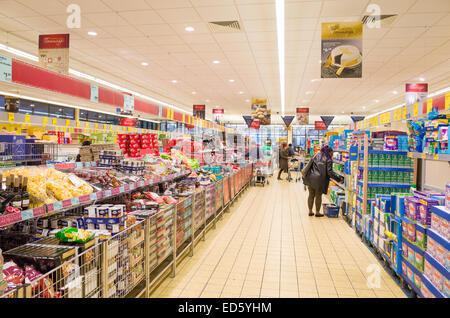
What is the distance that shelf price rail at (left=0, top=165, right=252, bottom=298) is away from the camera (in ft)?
6.44

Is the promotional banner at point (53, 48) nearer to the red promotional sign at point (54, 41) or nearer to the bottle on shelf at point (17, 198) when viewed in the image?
the red promotional sign at point (54, 41)

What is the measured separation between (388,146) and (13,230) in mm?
5110

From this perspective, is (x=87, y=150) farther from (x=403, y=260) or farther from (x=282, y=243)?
(x=403, y=260)

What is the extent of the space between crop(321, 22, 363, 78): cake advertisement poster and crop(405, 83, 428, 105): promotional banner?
6.95 m

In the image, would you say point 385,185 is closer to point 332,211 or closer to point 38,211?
point 332,211

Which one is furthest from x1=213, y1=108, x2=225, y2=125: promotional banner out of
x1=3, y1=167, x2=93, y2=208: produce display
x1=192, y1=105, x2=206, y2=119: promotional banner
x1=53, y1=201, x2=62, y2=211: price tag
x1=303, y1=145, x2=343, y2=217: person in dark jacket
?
x1=53, y1=201, x2=62, y2=211: price tag

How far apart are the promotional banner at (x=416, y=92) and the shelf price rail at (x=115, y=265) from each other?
10.5 m

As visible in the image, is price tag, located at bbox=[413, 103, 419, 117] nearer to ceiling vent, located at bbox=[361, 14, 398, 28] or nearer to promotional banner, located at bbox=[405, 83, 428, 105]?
ceiling vent, located at bbox=[361, 14, 398, 28]

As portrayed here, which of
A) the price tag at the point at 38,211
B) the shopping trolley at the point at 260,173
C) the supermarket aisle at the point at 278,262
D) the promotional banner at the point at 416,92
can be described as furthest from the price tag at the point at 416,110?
the shopping trolley at the point at 260,173

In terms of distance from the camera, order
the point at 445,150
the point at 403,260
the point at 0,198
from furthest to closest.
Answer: the point at 403,260 → the point at 445,150 → the point at 0,198

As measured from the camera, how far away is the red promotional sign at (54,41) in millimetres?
6727

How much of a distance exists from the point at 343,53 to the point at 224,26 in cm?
246
